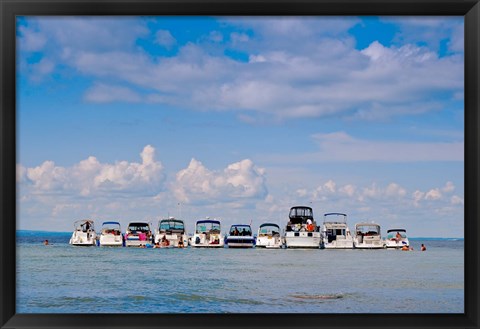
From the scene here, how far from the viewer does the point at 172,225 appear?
23656 mm

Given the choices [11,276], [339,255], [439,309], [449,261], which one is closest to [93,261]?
[339,255]

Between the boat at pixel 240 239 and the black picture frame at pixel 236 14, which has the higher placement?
the black picture frame at pixel 236 14

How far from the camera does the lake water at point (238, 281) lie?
9.83 meters

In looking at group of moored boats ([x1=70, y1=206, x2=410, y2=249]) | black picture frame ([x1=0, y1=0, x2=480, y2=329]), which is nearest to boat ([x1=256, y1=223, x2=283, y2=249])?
group of moored boats ([x1=70, y1=206, x2=410, y2=249])

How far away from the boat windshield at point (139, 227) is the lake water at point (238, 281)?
35.6 inches

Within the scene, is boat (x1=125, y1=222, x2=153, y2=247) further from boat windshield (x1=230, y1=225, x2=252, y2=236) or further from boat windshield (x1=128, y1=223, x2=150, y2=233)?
boat windshield (x1=230, y1=225, x2=252, y2=236)

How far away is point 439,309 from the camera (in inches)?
350

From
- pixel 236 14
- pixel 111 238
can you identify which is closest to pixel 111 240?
pixel 111 238

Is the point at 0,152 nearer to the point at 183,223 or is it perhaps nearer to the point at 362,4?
the point at 362,4

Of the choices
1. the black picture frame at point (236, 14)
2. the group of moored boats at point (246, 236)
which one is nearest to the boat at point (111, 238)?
the group of moored boats at point (246, 236)

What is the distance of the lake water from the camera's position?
9828 millimetres

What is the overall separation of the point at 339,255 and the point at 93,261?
688 cm

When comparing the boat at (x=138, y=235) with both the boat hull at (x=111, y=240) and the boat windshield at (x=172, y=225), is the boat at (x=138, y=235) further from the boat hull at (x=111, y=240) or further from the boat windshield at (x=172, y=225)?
the boat windshield at (x=172, y=225)

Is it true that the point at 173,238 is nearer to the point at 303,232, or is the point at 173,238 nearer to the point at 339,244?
the point at 303,232
